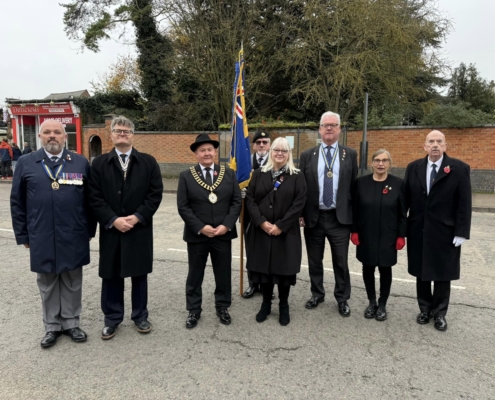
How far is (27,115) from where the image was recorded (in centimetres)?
2503

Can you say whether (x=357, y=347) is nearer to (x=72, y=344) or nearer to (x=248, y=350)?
(x=248, y=350)

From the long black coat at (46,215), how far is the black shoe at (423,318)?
3.43m

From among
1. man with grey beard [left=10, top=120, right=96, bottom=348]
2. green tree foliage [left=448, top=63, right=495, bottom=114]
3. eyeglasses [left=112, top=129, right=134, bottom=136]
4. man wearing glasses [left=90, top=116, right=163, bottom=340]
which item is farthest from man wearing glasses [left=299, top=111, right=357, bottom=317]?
green tree foliage [left=448, top=63, right=495, bottom=114]

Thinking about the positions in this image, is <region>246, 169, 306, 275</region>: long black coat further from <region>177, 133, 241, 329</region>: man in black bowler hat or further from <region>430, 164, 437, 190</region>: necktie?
<region>430, 164, 437, 190</region>: necktie

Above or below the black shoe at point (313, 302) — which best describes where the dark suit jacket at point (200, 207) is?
above

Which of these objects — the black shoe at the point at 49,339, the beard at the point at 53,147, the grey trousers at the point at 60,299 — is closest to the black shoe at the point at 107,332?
the grey trousers at the point at 60,299

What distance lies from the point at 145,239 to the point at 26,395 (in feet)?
4.95

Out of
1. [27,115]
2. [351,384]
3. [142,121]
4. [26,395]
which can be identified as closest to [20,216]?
[26,395]

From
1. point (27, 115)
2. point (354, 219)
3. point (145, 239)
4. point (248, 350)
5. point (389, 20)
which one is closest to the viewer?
point (248, 350)

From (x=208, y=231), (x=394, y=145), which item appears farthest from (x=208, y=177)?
(x=394, y=145)

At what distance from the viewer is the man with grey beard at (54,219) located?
10.5ft

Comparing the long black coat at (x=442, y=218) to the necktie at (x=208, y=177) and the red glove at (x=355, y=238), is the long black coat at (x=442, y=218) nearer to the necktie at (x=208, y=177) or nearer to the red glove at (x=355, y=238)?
the red glove at (x=355, y=238)

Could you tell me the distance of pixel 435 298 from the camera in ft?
12.3

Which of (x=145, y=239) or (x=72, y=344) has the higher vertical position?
(x=145, y=239)
